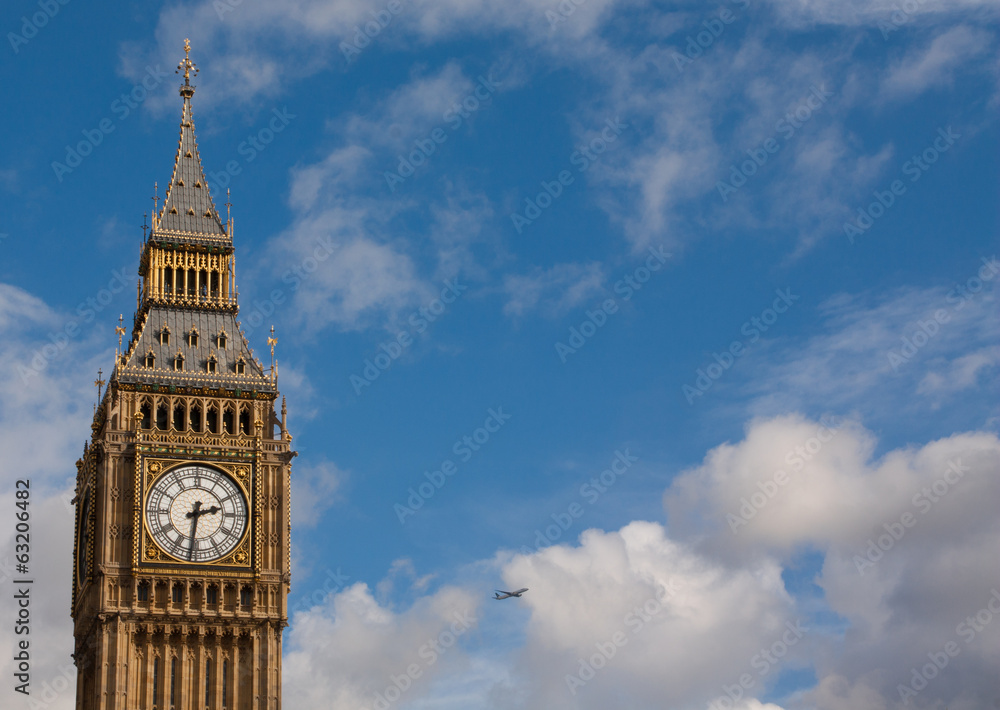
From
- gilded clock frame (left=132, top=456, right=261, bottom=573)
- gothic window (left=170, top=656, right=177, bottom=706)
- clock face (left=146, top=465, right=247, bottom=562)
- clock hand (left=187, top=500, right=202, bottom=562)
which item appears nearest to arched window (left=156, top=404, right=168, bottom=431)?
gilded clock frame (left=132, top=456, right=261, bottom=573)

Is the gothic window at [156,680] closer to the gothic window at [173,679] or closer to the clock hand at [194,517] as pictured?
the gothic window at [173,679]

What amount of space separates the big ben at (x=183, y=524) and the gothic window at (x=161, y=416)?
9 centimetres

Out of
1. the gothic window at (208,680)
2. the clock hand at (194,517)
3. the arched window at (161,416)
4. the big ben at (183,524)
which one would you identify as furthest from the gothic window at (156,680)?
the arched window at (161,416)

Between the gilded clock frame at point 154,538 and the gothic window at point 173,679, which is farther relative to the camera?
the gilded clock frame at point 154,538

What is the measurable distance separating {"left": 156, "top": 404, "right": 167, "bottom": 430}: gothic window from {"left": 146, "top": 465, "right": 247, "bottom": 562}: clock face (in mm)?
3867

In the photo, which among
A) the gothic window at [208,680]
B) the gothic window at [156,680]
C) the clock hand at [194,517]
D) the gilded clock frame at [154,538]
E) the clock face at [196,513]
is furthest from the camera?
the clock hand at [194,517]

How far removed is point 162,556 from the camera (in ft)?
402

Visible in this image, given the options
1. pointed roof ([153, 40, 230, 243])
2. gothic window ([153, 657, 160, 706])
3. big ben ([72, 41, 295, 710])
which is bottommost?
gothic window ([153, 657, 160, 706])

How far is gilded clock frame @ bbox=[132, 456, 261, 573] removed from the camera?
401 ft

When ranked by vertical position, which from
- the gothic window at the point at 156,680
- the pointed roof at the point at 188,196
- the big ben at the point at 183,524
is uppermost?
the pointed roof at the point at 188,196

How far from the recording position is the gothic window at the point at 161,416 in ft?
418

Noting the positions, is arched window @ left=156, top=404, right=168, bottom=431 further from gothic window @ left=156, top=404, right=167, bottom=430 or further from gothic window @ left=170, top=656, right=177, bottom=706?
gothic window @ left=170, top=656, right=177, bottom=706

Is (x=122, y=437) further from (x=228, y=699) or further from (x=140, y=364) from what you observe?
(x=228, y=699)

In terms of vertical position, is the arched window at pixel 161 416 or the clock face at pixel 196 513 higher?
the arched window at pixel 161 416
